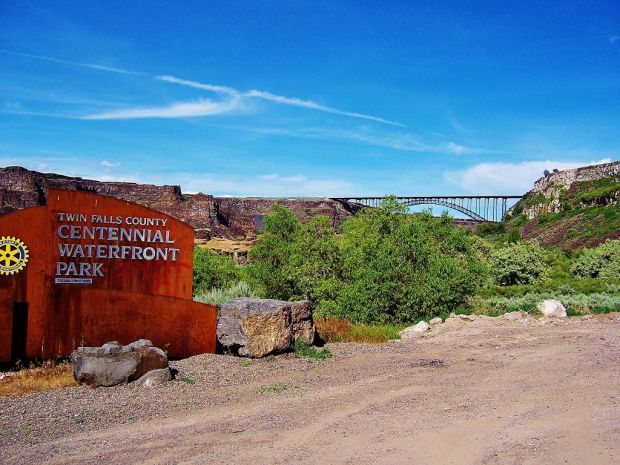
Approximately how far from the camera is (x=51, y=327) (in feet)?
34.2

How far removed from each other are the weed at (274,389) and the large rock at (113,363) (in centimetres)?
173

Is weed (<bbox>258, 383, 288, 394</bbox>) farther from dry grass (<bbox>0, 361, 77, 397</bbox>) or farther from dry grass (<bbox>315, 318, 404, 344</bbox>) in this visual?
dry grass (<bbox>315, 318, 404, 344</bbox>)

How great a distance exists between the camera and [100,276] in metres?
10.9

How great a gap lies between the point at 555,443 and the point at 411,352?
5710mm

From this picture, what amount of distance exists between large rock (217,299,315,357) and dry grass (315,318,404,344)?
2.15m

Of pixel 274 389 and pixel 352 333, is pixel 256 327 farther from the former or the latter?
pixel 352 333

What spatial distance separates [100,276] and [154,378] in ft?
9.62

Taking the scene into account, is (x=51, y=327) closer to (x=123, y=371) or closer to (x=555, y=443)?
(x=123, y=371)

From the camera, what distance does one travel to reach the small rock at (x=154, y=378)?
8795 mm

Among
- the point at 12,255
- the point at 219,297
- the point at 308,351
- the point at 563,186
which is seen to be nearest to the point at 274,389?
the point at 308,351

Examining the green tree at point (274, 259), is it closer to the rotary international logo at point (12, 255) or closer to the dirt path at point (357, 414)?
the rotary international logo at point (12, 255)

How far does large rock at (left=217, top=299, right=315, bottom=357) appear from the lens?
1109 centimetres

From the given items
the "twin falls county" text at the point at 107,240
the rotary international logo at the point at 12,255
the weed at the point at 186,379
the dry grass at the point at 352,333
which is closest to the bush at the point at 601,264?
the dry grass at the point at 352,333

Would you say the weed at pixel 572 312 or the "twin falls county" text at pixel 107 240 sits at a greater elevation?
the "twin falls county" text at pixel 107 240
